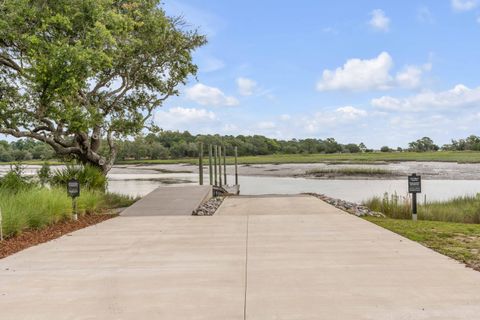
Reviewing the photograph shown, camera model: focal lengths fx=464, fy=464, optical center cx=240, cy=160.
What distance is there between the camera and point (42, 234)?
29.0ft

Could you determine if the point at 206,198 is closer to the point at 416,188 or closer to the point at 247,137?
the point at 416,188

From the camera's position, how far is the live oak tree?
493 inches

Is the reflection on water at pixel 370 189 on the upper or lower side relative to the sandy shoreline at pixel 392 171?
lower

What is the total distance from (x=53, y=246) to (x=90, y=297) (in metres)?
3.26

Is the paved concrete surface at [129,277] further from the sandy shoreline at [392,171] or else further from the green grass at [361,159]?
the green grass at [361,159]

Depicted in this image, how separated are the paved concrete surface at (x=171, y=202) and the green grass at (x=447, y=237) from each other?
5.14m

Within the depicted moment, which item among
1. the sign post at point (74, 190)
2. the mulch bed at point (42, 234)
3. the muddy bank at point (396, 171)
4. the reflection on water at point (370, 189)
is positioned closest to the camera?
the mulch bed at point (42, 234)

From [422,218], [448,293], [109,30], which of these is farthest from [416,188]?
[109,30]

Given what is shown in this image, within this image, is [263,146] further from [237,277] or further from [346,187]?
[237,277]

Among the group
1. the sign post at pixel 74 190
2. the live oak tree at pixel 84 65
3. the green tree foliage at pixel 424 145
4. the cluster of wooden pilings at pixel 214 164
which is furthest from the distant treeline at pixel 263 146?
the sign post at pixel 74 190

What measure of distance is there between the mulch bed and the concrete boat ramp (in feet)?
1.06

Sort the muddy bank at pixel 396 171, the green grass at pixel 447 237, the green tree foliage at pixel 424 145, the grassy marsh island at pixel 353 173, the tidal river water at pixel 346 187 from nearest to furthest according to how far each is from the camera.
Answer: the green grass at pixel 447 237, the tidal river water at pixel 346 187, the muddy bank at pixel 396 171, the grassy marsh island at pixel 353 173, the green tree foliage at pixel 424 145

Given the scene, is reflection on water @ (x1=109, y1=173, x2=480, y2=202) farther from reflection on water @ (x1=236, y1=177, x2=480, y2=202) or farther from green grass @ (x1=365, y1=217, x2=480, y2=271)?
green grass @ (x1=365, y1=217, x2=480, y2=271)

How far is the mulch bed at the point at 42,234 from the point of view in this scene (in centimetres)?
744
